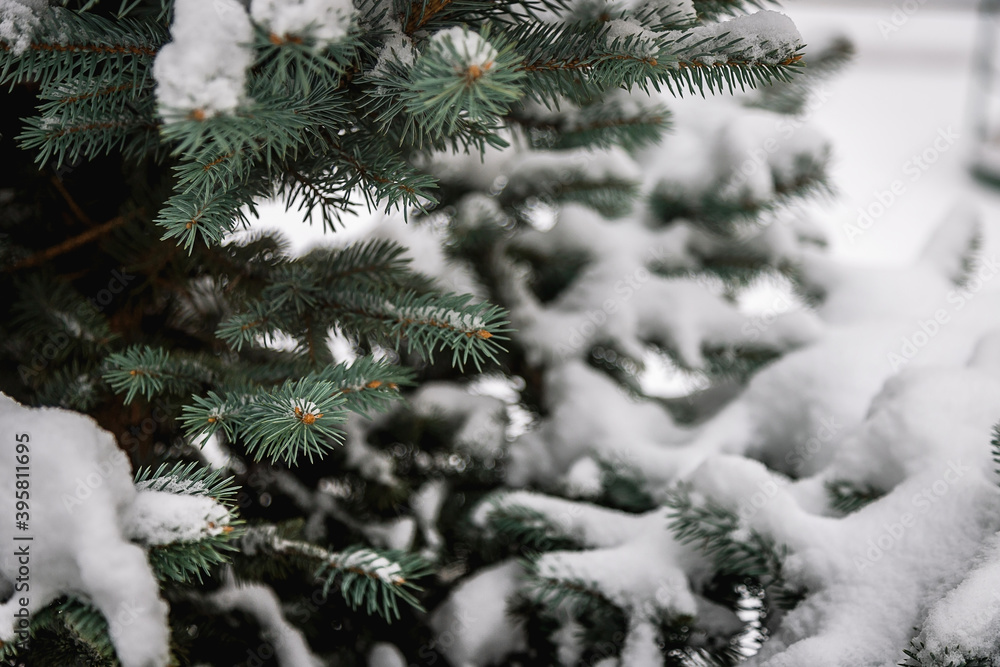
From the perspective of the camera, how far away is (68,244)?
522 mm

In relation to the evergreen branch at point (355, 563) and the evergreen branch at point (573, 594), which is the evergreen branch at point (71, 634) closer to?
the evergreen branch at point (355, 563)

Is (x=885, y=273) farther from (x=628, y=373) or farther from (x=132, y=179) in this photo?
(x=132, y=179)

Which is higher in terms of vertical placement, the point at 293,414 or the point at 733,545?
the point at 293,414

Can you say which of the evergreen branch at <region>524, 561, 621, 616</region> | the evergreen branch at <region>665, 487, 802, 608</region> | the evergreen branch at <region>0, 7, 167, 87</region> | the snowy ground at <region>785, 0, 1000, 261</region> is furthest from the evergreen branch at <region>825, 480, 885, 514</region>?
the snowy ground at <region>785, 0, 1000, 261</region>

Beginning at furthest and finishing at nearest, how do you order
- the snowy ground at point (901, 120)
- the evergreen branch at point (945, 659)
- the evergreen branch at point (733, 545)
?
the snowy ground at point (901, 120)
the evergreen branch at point (733, 545)
the evergreen branch at point (945, 659)

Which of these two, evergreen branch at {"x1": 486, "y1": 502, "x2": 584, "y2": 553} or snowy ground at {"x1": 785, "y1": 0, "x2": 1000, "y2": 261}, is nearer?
evergreen branch at {"x1": 486, "y1": 502, "x2": 584, "y2": 553}

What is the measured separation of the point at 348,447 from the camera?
1.98 ft

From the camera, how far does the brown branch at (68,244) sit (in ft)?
1.69

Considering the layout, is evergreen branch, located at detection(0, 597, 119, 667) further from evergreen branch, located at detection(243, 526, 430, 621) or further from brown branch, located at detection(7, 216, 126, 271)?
brown branch, located at detection(7, 216, 126, 271)

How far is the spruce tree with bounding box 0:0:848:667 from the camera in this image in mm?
366

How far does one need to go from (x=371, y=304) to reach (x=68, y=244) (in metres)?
0.26

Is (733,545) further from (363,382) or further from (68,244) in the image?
(68,244)

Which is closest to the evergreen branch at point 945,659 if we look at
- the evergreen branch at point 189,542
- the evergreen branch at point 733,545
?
the evergreen branch at point 733,545

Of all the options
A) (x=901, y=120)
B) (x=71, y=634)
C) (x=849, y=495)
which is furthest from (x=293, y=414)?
(x=901, y=120)
